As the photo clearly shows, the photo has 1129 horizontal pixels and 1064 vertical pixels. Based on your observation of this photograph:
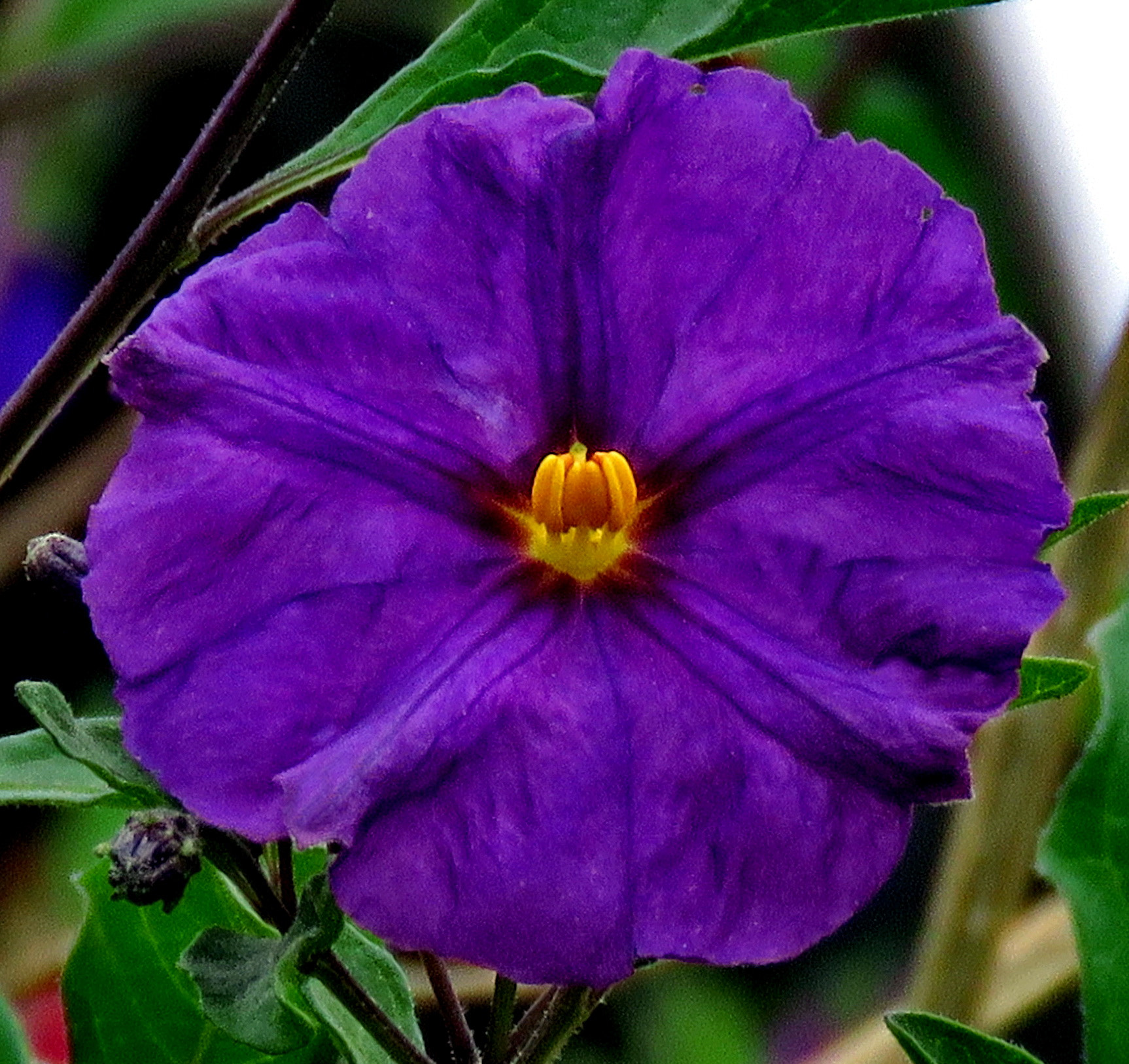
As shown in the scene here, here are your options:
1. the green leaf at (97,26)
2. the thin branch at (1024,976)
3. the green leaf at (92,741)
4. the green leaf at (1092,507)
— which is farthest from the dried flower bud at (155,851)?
the green leaf at (97,26)

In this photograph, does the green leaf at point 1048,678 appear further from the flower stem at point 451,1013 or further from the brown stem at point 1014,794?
the brown stem at point 1014,794

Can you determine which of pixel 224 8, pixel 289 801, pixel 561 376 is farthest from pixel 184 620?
pixel 224 8

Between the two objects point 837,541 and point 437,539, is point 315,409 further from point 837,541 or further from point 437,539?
point 837,541

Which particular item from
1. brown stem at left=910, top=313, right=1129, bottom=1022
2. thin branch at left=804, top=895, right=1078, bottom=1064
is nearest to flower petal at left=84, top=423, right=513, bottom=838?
brown stem at left=910, top=313, right=1129, bottom=1022

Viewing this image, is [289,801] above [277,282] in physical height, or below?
below

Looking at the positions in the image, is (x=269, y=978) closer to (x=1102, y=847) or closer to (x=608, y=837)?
(x=608, y=837)

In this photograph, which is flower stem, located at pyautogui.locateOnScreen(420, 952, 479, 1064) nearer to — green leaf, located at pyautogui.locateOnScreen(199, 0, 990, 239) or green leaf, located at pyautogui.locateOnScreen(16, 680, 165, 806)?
green leaf, located at pyautogui.locateOnScreen(16, 680, 165, 806)
